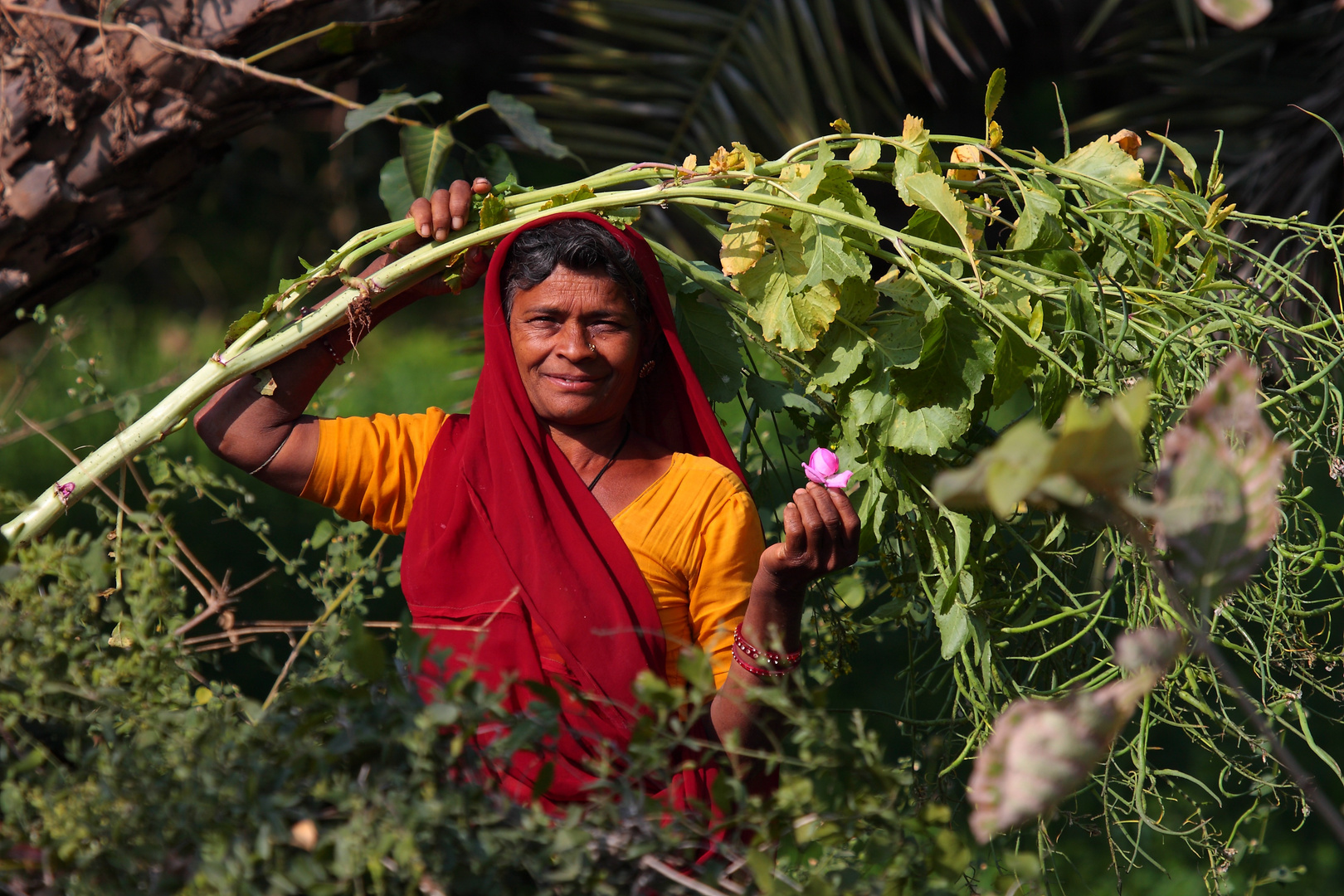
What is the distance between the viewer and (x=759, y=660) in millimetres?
1322

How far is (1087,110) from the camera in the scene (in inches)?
203

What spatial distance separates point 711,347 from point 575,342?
322mm

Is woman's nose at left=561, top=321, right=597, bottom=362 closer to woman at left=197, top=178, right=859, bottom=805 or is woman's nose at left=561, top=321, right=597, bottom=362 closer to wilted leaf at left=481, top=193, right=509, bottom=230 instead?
woman at left=197, top=178, right=859, bottom=805

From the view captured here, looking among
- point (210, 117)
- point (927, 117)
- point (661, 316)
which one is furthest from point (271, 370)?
point (927, 117)

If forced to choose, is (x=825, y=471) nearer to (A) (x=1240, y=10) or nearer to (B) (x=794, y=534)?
(B) (x=794, y=534)

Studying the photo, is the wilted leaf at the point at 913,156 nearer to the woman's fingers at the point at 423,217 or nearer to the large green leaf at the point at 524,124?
the woman's fingers at the point at 423,217

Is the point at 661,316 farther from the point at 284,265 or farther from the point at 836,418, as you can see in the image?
the point at 284,265

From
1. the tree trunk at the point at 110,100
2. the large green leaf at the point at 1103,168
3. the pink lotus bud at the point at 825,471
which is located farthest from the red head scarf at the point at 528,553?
the tree trunk at the point at 110,100

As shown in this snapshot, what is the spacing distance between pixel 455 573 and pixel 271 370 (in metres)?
0.46

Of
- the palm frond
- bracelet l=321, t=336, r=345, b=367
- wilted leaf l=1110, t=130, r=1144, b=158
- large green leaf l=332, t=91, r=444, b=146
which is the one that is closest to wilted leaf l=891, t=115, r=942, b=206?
wilted leaf l=1110, t=130, r=1144, b=158

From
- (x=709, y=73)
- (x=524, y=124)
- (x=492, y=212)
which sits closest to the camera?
(x=492, y=212)

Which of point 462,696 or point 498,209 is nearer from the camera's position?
point 462,696

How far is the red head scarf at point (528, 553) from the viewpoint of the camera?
58.2 inches

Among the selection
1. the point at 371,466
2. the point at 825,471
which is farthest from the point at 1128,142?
the point at 371,466
